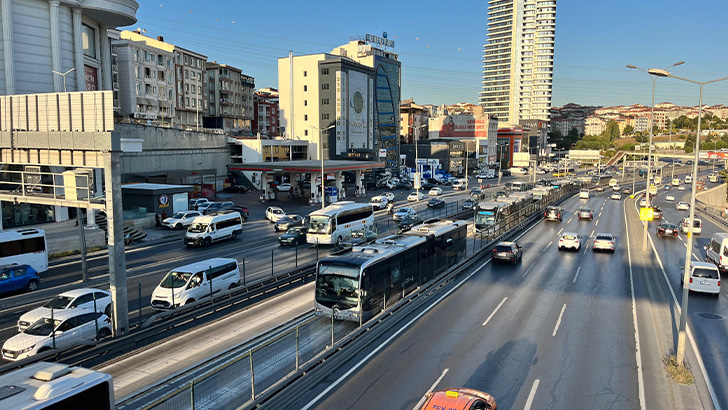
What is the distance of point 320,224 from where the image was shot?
112 ft

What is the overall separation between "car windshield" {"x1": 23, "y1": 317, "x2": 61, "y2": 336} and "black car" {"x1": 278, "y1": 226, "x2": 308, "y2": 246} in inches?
750

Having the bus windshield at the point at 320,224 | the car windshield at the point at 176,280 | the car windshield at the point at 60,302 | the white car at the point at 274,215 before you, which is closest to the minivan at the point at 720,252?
the bus windshield at the point at 320,224

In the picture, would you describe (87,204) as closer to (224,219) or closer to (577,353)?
(577,353)

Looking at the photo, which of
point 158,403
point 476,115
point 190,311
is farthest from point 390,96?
point 158,403

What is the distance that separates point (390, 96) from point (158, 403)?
98.8 metres

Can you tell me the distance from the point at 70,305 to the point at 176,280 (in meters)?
4.00

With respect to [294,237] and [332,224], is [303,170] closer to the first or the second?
[294,237]

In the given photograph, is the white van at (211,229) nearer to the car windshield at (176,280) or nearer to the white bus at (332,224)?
the white bus at (332,224)

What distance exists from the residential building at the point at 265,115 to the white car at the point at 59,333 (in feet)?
348

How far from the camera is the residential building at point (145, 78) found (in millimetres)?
74750

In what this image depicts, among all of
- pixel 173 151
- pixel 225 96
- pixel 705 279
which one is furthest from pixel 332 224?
pixel 225 96

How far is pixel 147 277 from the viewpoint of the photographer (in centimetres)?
2636

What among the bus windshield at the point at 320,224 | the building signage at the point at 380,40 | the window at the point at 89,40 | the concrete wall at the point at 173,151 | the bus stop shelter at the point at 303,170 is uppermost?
the building signage at the point at 380,40

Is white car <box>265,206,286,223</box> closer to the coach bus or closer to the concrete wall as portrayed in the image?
the concrete wall
